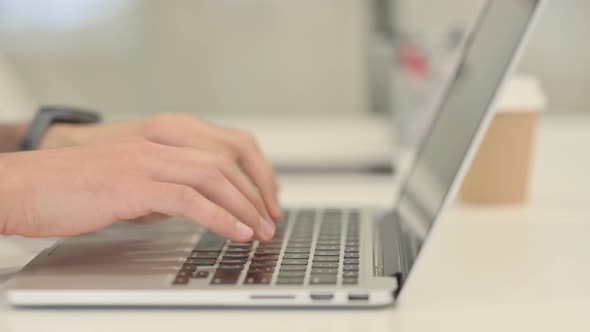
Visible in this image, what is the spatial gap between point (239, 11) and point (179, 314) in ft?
4.52

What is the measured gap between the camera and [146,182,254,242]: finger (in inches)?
23.8

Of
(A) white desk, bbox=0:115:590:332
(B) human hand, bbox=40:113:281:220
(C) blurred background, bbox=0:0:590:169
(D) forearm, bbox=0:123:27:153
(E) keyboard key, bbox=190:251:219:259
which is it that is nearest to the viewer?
(A) white desk, bbox=0:115:590:332

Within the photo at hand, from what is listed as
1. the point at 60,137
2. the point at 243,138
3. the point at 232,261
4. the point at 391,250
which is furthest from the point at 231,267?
the point at 60,137

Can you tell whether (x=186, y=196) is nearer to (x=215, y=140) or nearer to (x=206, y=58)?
(x=215, y=140)

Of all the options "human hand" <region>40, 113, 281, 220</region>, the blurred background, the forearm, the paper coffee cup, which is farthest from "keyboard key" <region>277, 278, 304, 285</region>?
the blurred background

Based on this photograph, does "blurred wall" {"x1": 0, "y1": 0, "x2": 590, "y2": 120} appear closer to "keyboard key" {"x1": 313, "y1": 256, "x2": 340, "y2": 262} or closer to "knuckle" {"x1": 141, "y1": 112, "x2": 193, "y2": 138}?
"knuckle" {"x1": 141, "y1": 112, "x2": 193, "y2": 138}

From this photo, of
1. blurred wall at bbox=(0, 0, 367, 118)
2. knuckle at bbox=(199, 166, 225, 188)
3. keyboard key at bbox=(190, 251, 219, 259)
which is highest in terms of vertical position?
blurred wall at bbox=(0, 0, 367, 118)

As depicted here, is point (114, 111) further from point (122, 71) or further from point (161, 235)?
point (161, 235)

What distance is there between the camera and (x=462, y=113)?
2.52 ft

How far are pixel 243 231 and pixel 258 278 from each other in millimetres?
49

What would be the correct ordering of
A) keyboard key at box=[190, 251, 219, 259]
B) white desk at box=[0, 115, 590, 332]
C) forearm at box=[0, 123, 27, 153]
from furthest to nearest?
forearm at box=[0, 123, 27, 153] → keyboard key at box=[190, 251, 219, 259] → white desk at box=[0, 115, 590, 332]

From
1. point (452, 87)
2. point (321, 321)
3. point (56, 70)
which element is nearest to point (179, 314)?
point (321, 321)

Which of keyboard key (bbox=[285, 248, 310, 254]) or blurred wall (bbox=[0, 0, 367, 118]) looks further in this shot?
blurred wall (bbox=[0, 0, 367, 118])

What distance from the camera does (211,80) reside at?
192 centimetres
